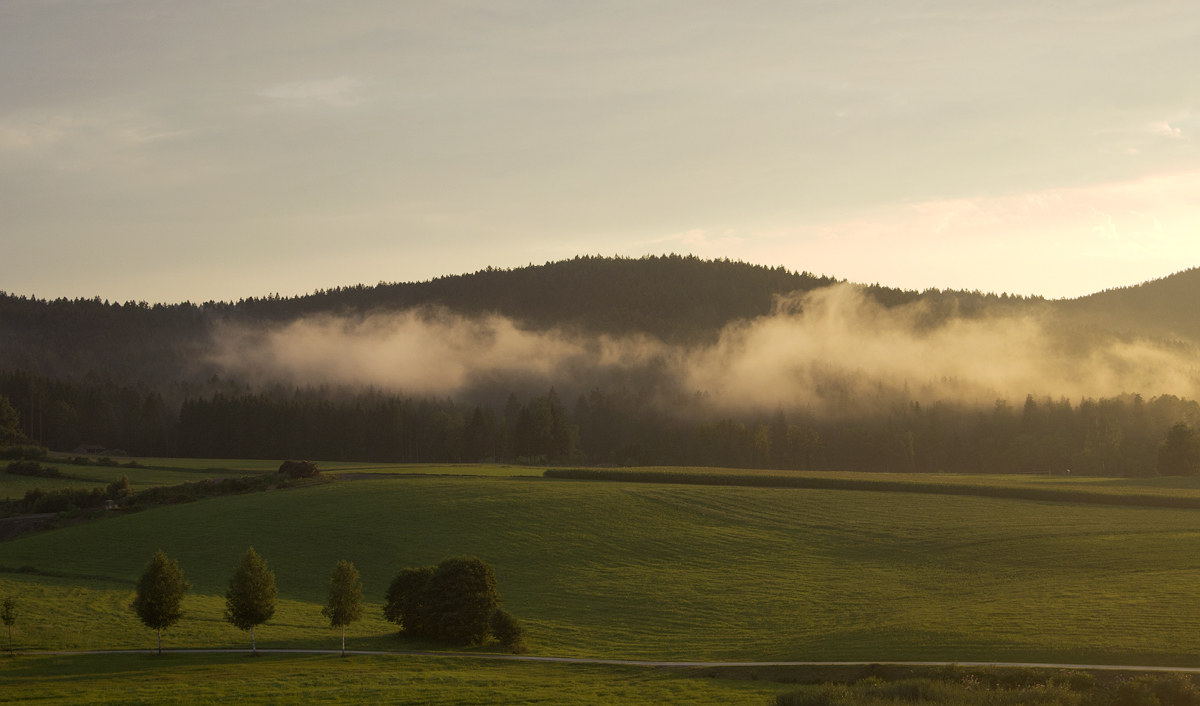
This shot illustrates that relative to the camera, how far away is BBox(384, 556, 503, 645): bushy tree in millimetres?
44031

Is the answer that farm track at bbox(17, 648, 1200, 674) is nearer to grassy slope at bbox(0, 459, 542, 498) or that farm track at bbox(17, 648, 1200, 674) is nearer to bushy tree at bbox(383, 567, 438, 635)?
bushy tree at bbox(383, 567, 438, 635)

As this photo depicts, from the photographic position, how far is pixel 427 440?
16875cm

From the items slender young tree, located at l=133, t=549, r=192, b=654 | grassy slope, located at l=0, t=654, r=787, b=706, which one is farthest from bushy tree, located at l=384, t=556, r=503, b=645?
slender young tree, located at l=133, t=549, r=192, b=654

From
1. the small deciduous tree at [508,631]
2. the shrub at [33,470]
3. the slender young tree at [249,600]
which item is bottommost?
the small deciduous tree at [508,631]

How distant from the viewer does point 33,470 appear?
101 m

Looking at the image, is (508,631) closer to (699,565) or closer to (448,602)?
(448,602)

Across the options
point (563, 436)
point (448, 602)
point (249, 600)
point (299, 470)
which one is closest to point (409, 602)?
point (448, 602)

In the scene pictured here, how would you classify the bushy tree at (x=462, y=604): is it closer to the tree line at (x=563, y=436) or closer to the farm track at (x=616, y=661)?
the farm track at (x=616, y=661)

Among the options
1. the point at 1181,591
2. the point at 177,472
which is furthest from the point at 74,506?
the point at 1181,591

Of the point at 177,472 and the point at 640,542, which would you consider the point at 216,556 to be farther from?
the point at 177,472

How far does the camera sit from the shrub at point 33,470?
100875mm

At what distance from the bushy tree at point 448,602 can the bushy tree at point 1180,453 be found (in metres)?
101

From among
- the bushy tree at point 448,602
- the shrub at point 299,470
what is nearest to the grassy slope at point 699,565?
the bushy tree at point 448,602

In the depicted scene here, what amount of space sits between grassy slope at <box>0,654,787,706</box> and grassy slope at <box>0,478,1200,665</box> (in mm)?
4358
